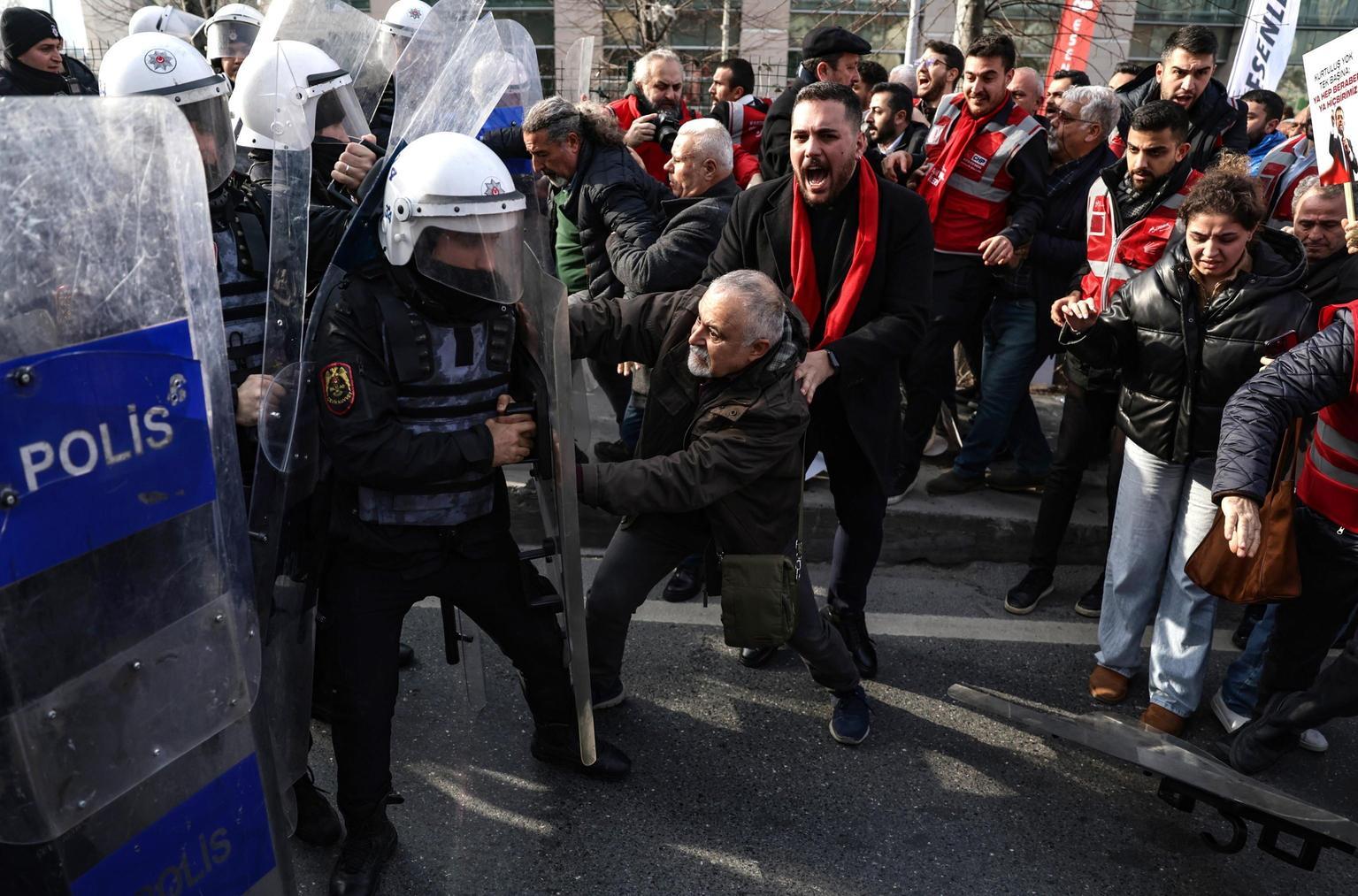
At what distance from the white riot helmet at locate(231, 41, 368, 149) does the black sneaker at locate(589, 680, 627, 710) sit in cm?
182

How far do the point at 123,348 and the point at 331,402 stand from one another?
0.95m

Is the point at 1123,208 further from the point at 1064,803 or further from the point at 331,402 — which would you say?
the point at 331,402

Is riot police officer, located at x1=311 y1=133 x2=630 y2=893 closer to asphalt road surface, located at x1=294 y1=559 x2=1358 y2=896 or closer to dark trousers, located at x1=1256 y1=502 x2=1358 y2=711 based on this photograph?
asphalt road surface, located at x1=294 y1=559 x2=1358 y2=896

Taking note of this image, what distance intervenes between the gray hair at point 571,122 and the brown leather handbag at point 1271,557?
259cm

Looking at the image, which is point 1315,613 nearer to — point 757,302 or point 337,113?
point 757,302

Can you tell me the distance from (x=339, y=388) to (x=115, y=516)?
956mm

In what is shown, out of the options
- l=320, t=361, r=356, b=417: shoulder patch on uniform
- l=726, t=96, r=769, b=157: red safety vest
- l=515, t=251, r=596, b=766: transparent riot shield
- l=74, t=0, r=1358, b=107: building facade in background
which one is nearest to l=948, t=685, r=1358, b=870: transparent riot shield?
l=515, t=251, r=596, b=766: transparent riot shield

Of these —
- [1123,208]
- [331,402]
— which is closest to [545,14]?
[1123,208]

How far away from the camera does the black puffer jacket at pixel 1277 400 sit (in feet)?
8.94

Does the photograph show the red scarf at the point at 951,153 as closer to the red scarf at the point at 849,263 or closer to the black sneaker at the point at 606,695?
the red scarf at the point at 849,263

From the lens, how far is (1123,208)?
418 centimetres

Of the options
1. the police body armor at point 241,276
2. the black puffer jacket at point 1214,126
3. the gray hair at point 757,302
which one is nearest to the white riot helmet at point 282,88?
the police body armor at point 241,276

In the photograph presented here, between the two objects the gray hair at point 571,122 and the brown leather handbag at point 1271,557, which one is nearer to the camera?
the brown leather handbag at point 1271,557

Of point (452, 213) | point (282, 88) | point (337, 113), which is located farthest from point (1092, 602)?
point (282, 88)
